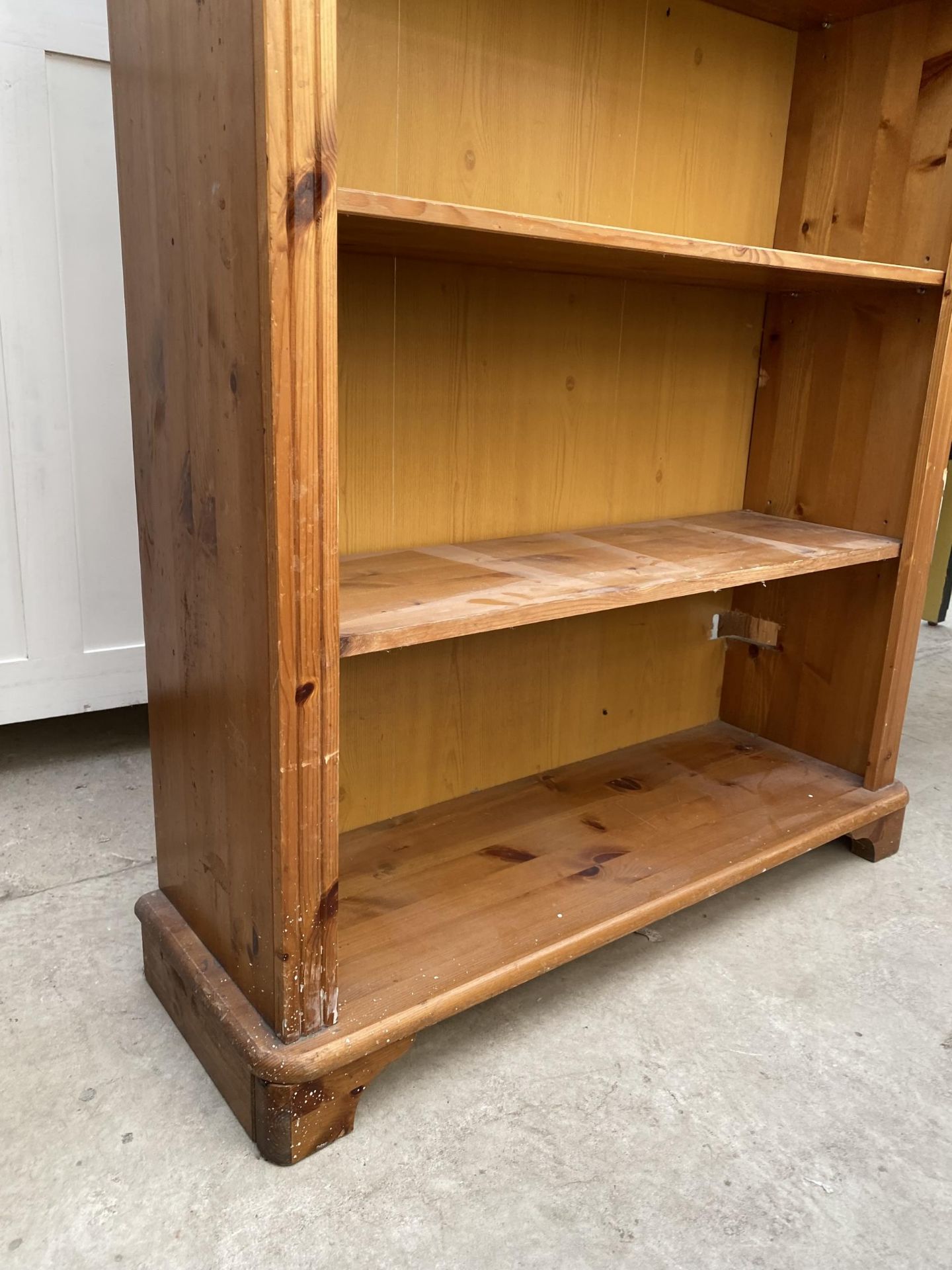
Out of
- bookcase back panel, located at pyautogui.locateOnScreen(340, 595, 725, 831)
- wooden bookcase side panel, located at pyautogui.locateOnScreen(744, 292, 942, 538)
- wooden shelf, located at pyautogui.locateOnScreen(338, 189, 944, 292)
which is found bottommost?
bookcase back panel, located at pyautogui.locateOnScreen(340, 595, 725, 831)

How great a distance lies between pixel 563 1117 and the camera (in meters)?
1.23

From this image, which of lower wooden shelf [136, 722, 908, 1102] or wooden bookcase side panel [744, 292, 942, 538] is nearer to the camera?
lower wooden shelf [136, 722, 908, 1102]

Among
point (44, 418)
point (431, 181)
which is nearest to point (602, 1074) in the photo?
point (431, 181)

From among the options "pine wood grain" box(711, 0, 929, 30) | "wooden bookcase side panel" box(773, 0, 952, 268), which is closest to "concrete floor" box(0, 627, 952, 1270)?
"wooden bookcase side panel" box(773, 0, 952, 268)

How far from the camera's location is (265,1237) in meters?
1.06

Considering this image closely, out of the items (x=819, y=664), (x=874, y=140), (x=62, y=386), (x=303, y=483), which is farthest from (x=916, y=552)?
(x=62, y=386)

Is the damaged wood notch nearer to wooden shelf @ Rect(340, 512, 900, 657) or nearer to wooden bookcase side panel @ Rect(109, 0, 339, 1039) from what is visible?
wooden shelf @ Rect(340, 512, 900, 657)

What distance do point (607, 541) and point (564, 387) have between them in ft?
0.89

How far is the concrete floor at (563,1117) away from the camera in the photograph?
107cm

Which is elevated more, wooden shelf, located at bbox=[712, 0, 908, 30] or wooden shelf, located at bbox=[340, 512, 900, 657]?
wooden shelf, located at bbox=[712, 0, 908, 30]

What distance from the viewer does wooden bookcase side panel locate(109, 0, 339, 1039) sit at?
2.99 feet

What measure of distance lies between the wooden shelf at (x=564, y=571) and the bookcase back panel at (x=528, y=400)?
6 cm

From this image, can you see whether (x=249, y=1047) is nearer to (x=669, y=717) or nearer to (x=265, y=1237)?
(x=265, y=1237)

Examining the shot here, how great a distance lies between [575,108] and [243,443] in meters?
0.92
